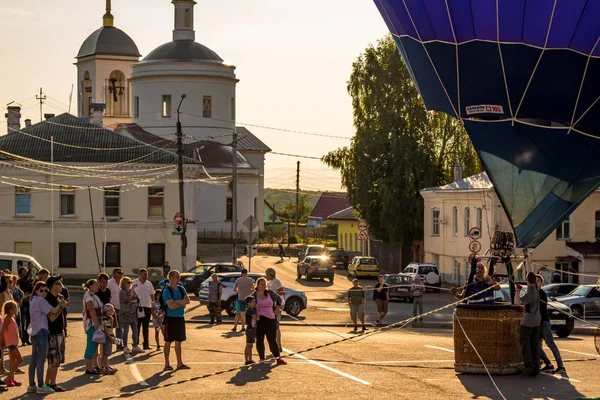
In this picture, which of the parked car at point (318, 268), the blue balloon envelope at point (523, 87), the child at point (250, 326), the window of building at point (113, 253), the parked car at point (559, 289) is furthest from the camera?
the parked car at point (318, 268)

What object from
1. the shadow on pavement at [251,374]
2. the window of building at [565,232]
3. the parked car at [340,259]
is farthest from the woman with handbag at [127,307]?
the parked car at [340,259]

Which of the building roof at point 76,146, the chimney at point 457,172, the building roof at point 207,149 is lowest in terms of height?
the chimney at point 457,172

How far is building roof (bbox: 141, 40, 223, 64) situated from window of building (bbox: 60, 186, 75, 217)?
28.6m

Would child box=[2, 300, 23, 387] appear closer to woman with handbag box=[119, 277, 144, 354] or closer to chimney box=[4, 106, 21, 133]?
woman with handbag box=[119, 277, 144, 354]

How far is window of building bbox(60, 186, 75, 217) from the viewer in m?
58.4

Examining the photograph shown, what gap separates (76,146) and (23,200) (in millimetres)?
3989

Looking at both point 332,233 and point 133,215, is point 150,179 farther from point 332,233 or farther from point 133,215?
point 332,233

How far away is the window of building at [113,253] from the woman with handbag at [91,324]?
37.5 meters

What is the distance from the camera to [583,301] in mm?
38250

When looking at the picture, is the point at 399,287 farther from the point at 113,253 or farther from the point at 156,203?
the point at 113,253

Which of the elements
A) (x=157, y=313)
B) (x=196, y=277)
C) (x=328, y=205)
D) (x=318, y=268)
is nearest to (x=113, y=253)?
(x=318, y=268)

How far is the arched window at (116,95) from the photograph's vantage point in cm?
9675

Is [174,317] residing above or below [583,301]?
above

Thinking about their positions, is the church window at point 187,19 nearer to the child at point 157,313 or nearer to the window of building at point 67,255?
the window of building at point 67,255
